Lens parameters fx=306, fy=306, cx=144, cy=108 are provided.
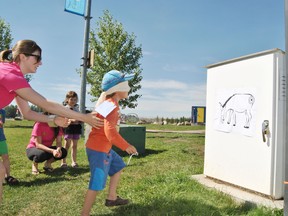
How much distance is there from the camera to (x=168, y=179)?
15.0ft

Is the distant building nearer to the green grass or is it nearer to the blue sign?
the blue sign

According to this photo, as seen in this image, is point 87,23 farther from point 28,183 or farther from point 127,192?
point 127,192

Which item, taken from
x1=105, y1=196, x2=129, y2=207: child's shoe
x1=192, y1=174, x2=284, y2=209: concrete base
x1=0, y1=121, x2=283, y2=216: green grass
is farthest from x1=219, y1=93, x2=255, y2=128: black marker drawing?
x1=105, y1=196, x2=129, y2=207: child's shoe

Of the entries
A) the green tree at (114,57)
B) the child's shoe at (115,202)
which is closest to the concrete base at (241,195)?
the child's shoe at (115,202)

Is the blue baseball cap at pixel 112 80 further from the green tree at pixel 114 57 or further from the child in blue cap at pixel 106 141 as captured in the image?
the green tree at pixel 114 57

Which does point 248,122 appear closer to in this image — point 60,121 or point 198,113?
point 60,121

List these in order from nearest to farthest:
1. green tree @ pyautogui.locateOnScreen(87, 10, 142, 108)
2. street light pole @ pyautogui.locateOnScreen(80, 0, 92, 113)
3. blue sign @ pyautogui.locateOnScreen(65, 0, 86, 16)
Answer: blue sign @ pyautogui.locateOnScreen(65, 0, 86, 16) → street light pole @ pyautogui.locateOnScreen(80, 0, 92, 113) → green tree @ pyautogui.locateOnScreen(87, 10, 142, 108)

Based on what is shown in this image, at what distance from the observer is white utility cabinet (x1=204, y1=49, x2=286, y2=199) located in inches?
143

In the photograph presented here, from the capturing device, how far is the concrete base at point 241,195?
3516 mm

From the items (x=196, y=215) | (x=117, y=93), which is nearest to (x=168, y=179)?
(x=196, y=215)

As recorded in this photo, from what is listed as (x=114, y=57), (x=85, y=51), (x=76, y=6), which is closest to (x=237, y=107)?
(x=85, y=51)

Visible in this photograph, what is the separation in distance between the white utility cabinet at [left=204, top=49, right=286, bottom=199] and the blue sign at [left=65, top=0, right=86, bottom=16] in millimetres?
5682

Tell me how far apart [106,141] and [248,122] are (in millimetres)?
1892

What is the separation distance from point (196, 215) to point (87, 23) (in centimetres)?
774
